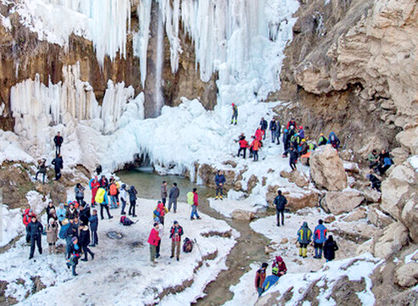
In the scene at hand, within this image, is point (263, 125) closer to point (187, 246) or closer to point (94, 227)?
point (187, 246)

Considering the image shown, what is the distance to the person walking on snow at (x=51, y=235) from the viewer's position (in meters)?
12.1

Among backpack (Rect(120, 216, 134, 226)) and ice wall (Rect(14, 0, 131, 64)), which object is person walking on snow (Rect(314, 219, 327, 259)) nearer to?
backpack (Rect(120, 216, 134, 226))

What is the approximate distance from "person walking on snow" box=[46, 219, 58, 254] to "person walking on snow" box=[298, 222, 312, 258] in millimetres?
7081

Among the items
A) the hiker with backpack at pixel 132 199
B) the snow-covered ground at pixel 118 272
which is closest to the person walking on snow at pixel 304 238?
the snow-covered ground at pixel 118 272

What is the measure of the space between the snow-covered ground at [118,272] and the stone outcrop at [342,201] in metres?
4.77

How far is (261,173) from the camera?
19.7 metres

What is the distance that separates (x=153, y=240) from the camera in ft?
38.2

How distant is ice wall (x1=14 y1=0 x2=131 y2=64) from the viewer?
20.8 metres

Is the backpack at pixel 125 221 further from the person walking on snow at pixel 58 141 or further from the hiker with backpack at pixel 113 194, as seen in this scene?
the person walking on snow at pixel 58 141

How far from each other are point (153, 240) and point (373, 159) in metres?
10.3

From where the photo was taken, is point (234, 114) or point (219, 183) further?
point (234, 114)

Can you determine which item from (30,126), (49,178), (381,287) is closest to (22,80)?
(30,126)

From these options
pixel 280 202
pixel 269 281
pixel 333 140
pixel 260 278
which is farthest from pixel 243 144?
pixel 269 281

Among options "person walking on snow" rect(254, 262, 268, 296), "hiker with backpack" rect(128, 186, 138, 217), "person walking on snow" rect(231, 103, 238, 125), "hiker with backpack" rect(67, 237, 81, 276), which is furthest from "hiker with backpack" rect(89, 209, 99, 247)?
"person walking on snow" rect(231, 103, 238, 125)
